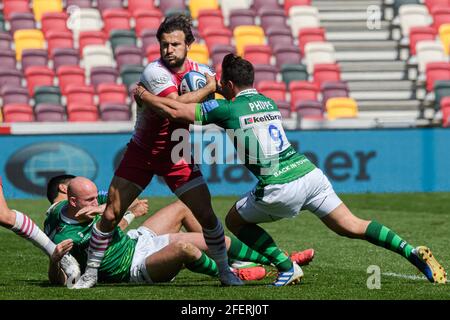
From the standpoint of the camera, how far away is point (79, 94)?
73.1 feet

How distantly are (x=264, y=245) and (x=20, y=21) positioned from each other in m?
16.2

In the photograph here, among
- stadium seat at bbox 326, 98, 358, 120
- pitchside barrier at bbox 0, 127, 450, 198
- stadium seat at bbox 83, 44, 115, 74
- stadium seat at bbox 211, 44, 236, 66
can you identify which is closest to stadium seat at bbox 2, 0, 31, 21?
stadium seat at bbox 83, 44, 115, 74

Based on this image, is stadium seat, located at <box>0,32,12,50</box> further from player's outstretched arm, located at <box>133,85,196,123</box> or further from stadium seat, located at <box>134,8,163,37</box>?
player's outstretched arm, located at <box>133,85,196,123</box>

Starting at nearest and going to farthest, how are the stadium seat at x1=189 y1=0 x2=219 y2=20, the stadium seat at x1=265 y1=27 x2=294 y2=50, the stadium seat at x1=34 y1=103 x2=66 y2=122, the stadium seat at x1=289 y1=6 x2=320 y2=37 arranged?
the stadium seat at x1=34 y1=103 x2=66 y2=122 → the stadium seat at x1=265 y1=27 x2=294 y2=50 → the stadium seat at x1=189 y1=0 x2=219 y2=20 → the stadium seat at x1=289 y1=6 x2=320 y2=37

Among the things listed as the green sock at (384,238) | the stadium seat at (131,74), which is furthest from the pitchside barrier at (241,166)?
the green sock at (384,238)

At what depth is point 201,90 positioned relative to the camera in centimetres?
856

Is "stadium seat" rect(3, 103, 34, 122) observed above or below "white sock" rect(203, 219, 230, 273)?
below

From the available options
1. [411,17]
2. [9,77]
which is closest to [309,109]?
[411,17]

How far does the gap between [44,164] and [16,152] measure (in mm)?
514

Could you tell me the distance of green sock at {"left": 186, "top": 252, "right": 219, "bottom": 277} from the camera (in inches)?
351

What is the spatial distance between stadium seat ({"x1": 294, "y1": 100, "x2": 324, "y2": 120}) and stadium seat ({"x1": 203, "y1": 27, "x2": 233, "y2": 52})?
2653 millimetres

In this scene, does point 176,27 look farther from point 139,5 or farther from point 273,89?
point 139,5
